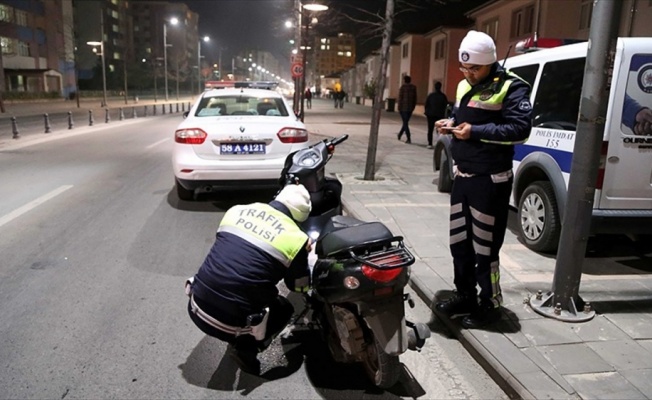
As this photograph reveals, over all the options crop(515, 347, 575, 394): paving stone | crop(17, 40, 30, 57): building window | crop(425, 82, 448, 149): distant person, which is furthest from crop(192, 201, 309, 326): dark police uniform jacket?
crop(17, 40, 30, 57): building window

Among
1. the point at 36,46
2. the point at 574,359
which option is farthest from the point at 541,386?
the point at 36,46

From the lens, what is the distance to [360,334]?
3.19 m

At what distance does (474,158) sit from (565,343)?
4.64 ft

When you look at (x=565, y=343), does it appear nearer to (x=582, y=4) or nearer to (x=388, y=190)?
(x=388, y=190)

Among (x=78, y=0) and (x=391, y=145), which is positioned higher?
(x=78, y=0)

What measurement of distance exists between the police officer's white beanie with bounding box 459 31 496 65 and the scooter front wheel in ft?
6.65

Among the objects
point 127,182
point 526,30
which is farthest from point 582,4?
point 127,182

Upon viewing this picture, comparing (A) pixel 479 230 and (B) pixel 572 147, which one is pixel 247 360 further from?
(B) pixel 572 147

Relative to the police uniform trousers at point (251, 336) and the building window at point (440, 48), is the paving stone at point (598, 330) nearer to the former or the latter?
the police uniform trousers at point (251, 336)

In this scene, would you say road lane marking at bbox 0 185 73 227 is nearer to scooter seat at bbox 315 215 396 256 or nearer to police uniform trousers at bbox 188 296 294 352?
police uniform trousers at bbox 188 296 294 352

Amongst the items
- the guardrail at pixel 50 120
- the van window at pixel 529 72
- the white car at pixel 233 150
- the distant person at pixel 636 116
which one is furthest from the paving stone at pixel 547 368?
the guardrail at pixel 50 120

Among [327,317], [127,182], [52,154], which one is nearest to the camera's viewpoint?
[327,317]

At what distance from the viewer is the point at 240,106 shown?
8734mm

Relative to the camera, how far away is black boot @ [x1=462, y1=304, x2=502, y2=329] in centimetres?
395
